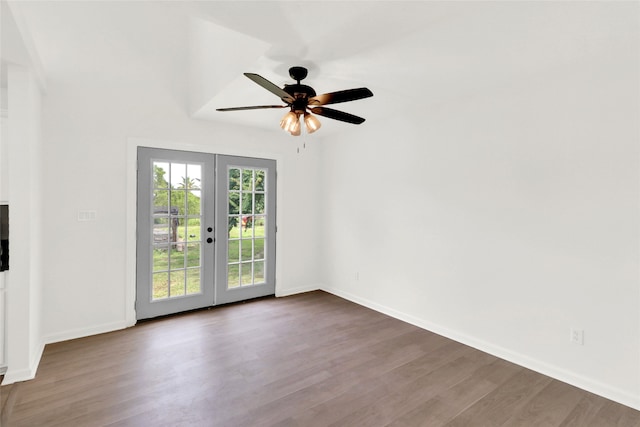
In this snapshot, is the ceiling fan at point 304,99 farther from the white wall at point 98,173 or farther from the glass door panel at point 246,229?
the glass door panel at point 246,229

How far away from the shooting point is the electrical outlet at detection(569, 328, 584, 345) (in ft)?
8.00

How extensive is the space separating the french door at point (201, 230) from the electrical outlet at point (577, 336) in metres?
3.46

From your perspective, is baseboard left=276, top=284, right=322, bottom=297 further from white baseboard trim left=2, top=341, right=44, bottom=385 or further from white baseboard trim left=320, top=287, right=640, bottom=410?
white baseboard trim left=2, top=341, right=44, bottom=385

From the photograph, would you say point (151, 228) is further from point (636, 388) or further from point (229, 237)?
point (636, 388)

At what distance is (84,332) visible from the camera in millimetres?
3207

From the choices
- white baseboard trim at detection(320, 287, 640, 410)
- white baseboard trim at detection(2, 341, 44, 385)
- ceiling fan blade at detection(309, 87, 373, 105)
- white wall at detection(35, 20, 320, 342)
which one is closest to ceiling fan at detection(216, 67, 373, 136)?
ceiling fan blade at detection(309, 87, 373, 105)

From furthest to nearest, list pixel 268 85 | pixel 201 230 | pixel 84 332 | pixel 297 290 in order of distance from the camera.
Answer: pixel 297 290
pixel 201 230
pixel 84 332
pixel 268 85

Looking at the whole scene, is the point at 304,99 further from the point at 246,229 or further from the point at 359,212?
the point at 246,229

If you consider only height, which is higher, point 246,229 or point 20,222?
point 20,222

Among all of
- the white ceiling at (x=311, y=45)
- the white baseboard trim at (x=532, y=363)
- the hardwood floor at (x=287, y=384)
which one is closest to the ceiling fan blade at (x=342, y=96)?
the white ceiling at (x=311, y=45)

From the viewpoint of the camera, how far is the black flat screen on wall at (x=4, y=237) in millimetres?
2373

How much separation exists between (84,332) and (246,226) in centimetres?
211

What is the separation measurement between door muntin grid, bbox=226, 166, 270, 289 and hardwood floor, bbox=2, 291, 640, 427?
1.05 m

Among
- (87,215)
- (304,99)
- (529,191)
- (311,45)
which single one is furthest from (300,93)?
(87,215)
